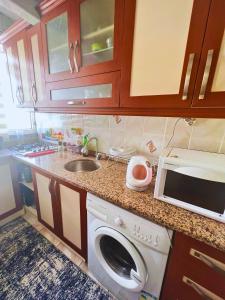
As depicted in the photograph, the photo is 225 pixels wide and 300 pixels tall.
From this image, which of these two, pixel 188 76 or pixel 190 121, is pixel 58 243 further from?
pixel 188 76

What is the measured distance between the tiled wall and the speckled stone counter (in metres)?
0.28

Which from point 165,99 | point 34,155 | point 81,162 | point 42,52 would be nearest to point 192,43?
point 165,99

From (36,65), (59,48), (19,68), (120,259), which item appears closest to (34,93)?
(36,65)

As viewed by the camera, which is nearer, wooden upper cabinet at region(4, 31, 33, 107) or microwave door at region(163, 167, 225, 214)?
microwave door at region(163, 167, 225, 214)

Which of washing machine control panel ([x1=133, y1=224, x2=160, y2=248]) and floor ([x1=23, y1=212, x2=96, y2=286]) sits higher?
washing machine control panel ([x1=133, y1=224, x2=160, y2=248])

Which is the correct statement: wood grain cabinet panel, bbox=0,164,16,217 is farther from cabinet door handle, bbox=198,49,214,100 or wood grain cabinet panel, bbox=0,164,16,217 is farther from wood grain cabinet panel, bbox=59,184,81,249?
cabinet door handle, bbox=198,49,214,100

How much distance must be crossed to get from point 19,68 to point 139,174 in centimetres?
164

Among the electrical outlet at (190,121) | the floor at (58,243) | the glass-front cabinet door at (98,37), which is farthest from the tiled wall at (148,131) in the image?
the floor at (58,243)

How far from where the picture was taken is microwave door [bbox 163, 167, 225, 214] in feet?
2.11

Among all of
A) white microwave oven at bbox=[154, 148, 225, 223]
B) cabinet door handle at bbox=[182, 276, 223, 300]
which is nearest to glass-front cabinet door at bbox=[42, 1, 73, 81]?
white microwave oven at bbox=[154, 148, 225, 223]

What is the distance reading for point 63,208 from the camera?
1.24m

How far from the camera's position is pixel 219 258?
0.59 meters

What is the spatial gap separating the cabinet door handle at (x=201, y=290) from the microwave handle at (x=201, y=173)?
50 cm

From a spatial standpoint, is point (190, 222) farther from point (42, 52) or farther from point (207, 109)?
point (42, 52)
